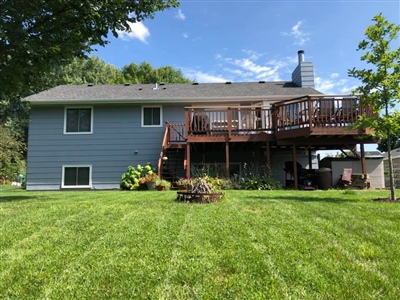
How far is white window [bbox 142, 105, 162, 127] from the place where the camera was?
13.4m

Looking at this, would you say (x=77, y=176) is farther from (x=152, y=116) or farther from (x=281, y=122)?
(x=281, y=122)

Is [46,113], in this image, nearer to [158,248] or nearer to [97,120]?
[97,120]

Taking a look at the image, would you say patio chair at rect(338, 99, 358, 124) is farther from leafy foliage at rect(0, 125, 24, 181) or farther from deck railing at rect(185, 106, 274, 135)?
leafy foliage at rect(0, 125, 24, 181)

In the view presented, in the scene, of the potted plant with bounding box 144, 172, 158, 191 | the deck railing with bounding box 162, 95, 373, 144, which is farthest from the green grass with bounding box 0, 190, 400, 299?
the deck railing with bounding box 162, 95, 373, 144

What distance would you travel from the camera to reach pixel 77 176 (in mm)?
13148

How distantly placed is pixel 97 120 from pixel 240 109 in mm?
6222

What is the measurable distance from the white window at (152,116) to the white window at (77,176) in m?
3.10

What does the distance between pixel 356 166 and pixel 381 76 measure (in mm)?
5841

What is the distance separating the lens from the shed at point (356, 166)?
11.2 meters

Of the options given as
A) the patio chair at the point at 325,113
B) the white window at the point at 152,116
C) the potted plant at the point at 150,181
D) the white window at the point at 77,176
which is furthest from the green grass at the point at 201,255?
the white window at the point at 152,116

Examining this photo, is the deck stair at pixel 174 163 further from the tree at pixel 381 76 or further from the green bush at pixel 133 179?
the tree at pixel 381 76

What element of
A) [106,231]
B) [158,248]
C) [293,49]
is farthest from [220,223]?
[293,49]

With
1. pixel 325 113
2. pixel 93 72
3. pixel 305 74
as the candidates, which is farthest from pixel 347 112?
pixel 93 72

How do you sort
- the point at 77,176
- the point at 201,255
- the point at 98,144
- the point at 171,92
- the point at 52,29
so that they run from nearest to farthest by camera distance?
the point at 201,255
the point at 52,29
the point at 77,176
the point at 98,144
the point at 171,92
